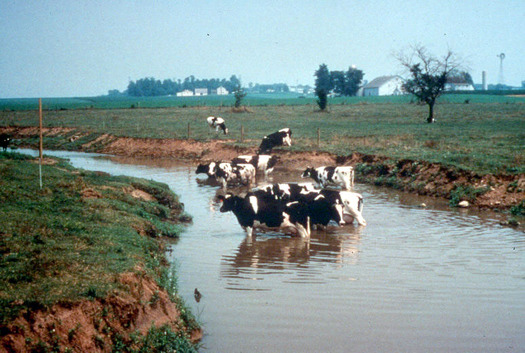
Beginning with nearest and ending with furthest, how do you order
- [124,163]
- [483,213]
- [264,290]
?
1. [264,290]
2. [483,213]
3. [124,163]

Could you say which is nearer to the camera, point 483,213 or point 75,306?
point 75,306

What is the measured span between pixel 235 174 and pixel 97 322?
18151 mm

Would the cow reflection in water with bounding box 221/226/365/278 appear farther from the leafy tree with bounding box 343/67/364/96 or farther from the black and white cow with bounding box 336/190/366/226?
the leafy tree with bounding box 343/67/364/96

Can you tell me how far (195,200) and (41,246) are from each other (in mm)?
11825

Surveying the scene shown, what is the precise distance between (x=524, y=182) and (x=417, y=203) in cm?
333

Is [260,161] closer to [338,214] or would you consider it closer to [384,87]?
[338,214]

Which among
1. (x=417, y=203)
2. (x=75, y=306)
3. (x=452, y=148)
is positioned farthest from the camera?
(x=452, y=148)

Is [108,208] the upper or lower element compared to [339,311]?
upper

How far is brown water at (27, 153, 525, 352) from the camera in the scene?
8.88 m

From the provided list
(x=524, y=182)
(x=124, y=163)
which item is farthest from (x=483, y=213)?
(x=124, y=163)

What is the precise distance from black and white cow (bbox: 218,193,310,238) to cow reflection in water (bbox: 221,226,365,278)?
0.96ft

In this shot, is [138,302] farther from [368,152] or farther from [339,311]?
[368,152]

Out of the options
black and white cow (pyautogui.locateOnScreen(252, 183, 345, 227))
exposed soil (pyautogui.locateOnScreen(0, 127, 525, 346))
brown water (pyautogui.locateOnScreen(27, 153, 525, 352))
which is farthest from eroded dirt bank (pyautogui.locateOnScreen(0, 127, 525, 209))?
black and white cow (pyautogui.locateOnScreen(252, 183, 345, 227))

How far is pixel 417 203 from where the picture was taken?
20781 mm
